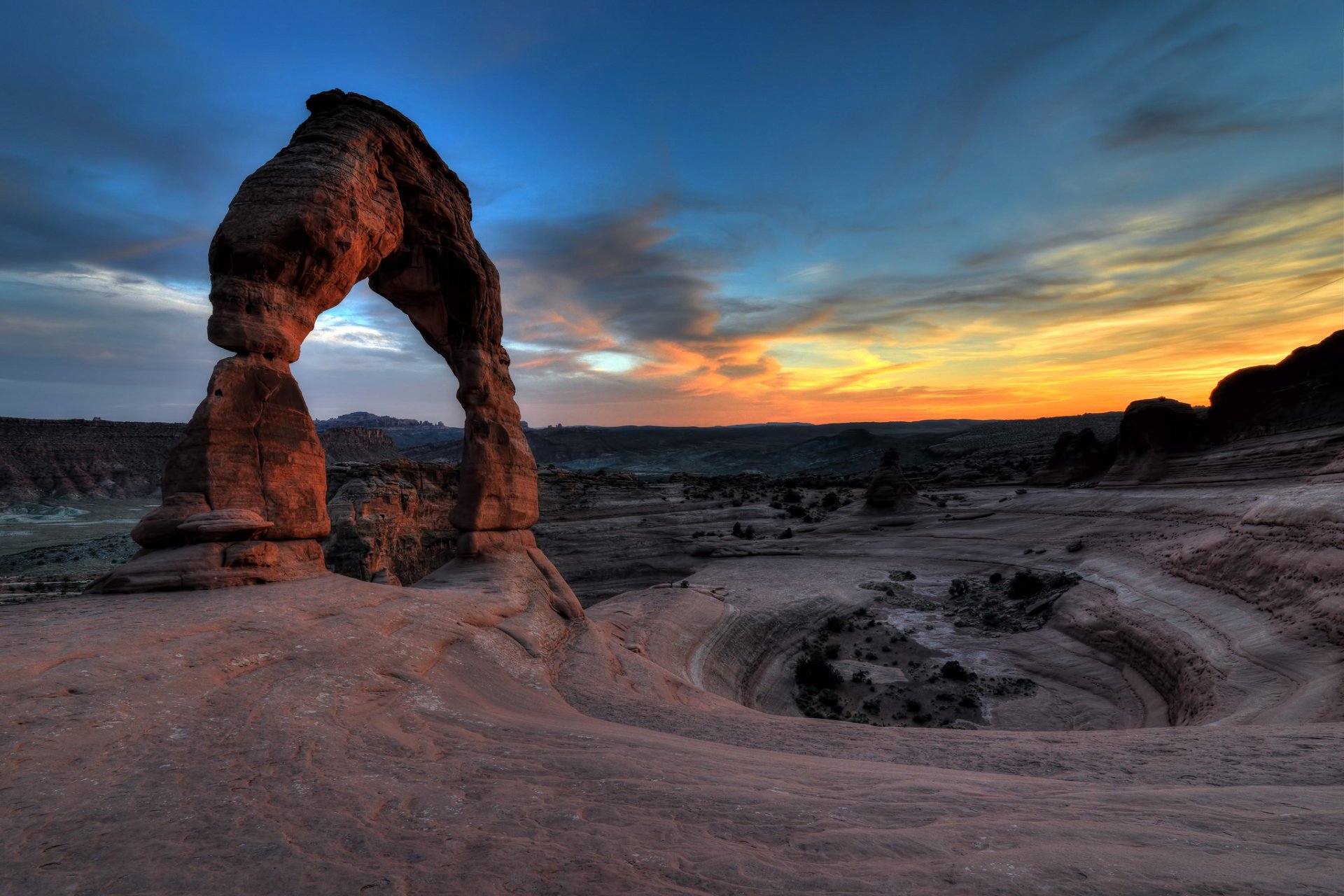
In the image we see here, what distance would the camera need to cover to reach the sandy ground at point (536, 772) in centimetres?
260

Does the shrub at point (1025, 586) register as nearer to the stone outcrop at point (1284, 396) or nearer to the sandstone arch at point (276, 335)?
the stone outcrop at point (1284, 396)

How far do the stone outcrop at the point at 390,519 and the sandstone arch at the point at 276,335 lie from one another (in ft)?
21.8

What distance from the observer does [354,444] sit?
230ft

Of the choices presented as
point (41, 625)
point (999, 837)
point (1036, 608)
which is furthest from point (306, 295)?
point (1036, 608)

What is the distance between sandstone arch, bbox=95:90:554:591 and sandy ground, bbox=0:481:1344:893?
955 millimetres

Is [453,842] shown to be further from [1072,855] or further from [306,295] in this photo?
[306,295]

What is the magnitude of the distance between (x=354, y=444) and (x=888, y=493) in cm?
6240

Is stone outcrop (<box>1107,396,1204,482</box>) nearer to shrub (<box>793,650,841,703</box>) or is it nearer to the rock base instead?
shrub (<box>793,650,841,703</box>)

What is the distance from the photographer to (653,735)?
5480 millimetres

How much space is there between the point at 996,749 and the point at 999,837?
313 centimetres

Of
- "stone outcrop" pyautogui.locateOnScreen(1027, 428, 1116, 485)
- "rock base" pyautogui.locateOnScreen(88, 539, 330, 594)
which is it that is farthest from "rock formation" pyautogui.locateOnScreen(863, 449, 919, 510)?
"rock base" pyautogui.locateOnScreen(88, 539, 330, 594)

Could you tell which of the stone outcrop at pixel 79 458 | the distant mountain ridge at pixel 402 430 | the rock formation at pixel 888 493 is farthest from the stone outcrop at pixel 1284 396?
the distant mountain ridge at pixel 402 430

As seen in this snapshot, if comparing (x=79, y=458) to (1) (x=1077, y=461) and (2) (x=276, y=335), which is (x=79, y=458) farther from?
(1) (x=1077, y=461)

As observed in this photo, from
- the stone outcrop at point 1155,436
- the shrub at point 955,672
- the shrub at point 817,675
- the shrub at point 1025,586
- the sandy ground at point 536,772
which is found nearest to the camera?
the sandy ground at point 536,772
